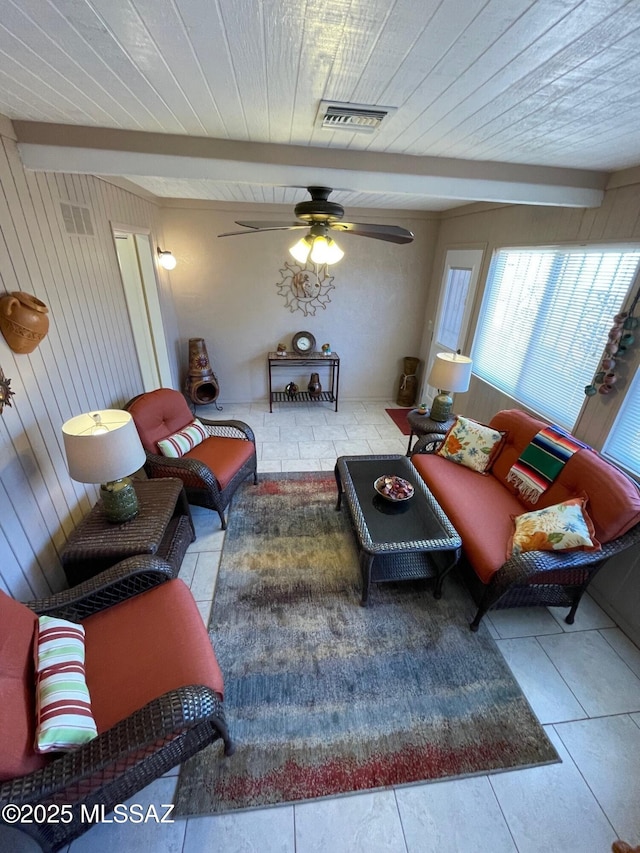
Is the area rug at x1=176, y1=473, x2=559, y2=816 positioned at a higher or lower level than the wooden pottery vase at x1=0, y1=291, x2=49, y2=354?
lower

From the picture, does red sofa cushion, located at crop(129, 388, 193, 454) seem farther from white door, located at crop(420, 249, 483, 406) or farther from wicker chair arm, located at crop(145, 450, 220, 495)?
white door, located at crop(420, 249, 483, 406)

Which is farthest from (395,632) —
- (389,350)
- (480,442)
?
(389,350)

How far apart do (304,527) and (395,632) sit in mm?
970

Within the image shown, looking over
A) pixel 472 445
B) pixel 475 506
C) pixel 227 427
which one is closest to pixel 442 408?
pixel 472 445

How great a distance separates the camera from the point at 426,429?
3203mm

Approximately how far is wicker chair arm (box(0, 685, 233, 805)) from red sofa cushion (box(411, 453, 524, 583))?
4.94 ft

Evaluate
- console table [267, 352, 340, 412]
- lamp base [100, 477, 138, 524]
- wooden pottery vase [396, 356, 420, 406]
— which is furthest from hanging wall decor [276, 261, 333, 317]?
lamp base [100, 477, 138, 524]

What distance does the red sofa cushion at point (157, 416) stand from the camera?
2.54 m

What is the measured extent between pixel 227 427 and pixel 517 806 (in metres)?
2.86

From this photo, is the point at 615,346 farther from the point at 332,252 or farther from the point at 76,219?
the point at 76,219

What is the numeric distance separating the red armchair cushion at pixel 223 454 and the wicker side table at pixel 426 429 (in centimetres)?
143

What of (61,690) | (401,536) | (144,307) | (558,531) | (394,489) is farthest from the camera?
(144,307)

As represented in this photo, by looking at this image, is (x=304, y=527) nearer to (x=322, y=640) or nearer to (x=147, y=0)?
(x=322, y=640)

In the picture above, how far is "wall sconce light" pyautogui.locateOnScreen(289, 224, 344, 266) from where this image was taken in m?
2.11
